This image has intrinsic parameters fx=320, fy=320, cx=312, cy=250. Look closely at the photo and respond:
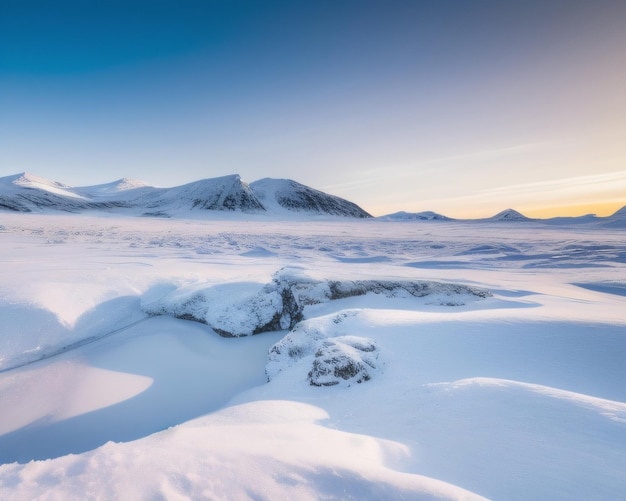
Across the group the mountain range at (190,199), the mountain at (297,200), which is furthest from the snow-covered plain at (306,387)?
the mountain at (297,200)

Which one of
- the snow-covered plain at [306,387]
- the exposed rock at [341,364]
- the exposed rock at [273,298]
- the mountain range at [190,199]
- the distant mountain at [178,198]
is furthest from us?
the distant mountain at [178,198]

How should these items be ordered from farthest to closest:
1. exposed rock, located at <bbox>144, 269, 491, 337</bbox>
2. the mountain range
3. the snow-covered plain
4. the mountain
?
the mountain < the mountain range < exposed rock, located at <bbox>144, 269, 491, 337</bbox> < the snow-covered plain

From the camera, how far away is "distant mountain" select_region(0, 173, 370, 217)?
51.8m

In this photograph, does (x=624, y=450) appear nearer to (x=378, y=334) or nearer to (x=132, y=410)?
(x=378, y=334)

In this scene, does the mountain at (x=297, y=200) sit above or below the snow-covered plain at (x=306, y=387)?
above

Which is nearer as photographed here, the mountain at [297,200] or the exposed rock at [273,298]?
the exposed rock at [273,298]

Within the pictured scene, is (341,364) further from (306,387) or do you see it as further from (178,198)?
(178,198)

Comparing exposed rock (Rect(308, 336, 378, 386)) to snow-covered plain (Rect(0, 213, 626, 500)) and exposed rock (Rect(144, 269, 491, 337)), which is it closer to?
snow-covered plain (Rect(0, 213, 626, 500))

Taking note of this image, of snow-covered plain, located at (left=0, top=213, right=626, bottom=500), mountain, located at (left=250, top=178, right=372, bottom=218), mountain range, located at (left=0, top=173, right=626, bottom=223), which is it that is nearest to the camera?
snow-covered plain, located at (left=0, top=213, right=626, bottom=500)

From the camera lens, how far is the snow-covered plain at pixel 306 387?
59.5 inches

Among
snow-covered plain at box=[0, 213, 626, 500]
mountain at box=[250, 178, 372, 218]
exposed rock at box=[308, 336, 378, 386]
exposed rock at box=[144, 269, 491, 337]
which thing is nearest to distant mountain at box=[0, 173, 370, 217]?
mountain at box=[250, 178, 372, 218]

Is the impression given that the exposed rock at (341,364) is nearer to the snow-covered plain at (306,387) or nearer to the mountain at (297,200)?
the snow-covered plain at (306,387)

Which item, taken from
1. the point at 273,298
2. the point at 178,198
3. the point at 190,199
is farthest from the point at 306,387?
the point at 178,198

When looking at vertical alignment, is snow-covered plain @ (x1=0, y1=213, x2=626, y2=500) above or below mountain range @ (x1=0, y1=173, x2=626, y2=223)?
below
